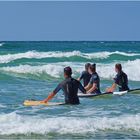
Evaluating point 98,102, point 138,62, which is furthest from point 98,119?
point 138,62

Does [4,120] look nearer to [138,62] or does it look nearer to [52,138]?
[52,138]

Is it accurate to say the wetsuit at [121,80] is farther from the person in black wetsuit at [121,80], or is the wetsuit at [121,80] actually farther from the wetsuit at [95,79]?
the wetsuit at [95,79]

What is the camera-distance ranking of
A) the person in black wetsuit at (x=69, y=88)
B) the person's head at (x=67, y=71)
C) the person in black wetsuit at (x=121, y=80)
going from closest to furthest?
the person's head at (x=67, y=71)
the person in black wetsuit at (x=69, y=88)
the person in black wetsuit at (x=121, y=80)

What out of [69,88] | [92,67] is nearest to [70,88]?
[69,88]

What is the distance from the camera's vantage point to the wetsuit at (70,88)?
37.4ft

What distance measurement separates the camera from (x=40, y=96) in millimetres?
14531

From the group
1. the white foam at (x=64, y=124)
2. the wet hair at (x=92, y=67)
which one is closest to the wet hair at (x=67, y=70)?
the white foam at (x=64, y=124)

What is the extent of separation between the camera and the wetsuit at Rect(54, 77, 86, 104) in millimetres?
11406

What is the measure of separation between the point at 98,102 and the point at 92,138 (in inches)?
173

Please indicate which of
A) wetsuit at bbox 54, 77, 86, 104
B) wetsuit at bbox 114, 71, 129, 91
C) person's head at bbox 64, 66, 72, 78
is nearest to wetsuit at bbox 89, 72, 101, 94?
wetsuit at bbox 114, 71, 129, 91

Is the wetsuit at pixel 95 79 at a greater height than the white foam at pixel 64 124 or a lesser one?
greater

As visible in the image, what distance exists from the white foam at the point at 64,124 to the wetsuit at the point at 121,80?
419 cm

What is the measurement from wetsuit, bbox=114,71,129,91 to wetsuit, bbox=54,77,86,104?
9.72ft

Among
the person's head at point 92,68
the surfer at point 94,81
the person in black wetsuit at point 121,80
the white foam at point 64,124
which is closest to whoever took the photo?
the white foam at point 64,124
